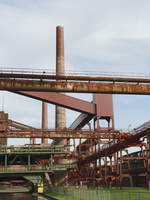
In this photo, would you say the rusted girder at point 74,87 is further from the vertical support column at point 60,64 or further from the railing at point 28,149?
the vertical support column at point 60,64

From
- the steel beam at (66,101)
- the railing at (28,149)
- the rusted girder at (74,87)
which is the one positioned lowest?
the railing at (28,149)

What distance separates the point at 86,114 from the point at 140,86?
3841 centimetres

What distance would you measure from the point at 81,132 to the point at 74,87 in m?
30.1

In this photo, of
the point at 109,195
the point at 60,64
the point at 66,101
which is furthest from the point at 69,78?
the point at 60,64

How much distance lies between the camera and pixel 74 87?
17.5 meters

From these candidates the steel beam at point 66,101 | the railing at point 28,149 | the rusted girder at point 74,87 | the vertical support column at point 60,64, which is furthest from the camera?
the vertical support column at point 60,64

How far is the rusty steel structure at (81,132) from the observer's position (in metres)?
17.5

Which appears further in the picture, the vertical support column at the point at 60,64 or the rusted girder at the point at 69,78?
the vertical support column at the point at 60,64

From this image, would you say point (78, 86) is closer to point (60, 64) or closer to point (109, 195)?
point (109, 195)

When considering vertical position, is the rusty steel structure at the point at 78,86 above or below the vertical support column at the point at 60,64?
below

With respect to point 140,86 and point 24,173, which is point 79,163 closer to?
point 24,173

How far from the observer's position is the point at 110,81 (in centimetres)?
1841

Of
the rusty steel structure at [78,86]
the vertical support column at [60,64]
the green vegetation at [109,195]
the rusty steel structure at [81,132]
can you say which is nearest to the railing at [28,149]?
the rusty steel structure at [81,132]

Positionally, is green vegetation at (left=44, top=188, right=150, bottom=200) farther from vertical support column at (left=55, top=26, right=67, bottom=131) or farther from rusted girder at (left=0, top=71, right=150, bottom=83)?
vertical support column at (left=55, top=26, right=67, bottom=131)
